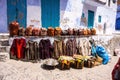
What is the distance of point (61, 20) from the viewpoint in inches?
462

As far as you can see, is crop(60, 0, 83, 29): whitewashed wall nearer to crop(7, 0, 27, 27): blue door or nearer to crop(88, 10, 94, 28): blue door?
crop(88, 10, 94, 28): blue door

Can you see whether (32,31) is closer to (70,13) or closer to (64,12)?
(64,12)

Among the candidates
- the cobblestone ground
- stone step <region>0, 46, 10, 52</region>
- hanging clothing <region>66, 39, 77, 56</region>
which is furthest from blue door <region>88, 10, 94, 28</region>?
stone step <region>0, 46, 10, 52</region>

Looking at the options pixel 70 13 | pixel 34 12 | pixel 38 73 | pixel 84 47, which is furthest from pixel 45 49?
pixel 70 13

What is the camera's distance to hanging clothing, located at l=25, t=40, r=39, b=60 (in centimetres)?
819

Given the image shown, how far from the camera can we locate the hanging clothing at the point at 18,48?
805cm

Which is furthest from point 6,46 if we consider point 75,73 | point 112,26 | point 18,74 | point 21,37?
point 112,26

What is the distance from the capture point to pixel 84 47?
9766mm

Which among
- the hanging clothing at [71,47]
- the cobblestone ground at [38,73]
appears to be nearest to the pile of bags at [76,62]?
the cobblestone ground at [38,73]

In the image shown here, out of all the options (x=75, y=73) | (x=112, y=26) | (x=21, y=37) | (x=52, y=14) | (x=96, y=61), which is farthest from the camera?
(x=112, y=26)

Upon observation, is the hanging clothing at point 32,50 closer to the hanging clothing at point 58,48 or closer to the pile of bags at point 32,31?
the pile of bags at point 32,31

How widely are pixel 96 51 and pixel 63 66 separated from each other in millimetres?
2873

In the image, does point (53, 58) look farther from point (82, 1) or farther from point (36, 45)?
point (82, 1)

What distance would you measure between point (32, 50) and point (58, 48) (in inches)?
46.3
